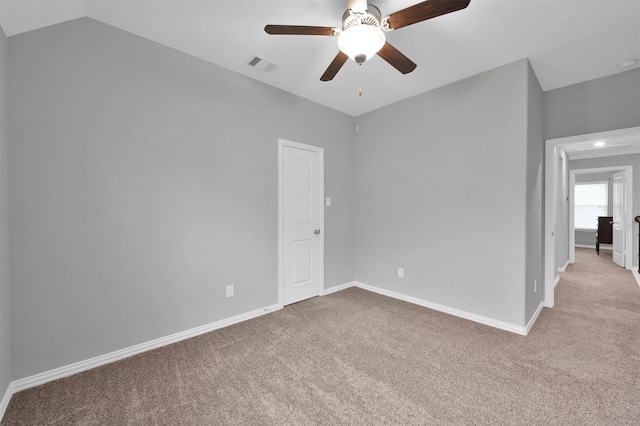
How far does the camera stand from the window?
7.99 meters

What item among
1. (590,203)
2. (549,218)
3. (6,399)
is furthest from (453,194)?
(590,203)

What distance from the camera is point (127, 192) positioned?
A: 7.35 ft

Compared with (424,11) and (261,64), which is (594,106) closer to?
(424,11)

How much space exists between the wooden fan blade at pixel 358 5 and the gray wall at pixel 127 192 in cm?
165

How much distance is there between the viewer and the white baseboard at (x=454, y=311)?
2.68m

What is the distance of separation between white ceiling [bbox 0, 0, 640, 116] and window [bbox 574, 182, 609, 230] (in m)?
7.49

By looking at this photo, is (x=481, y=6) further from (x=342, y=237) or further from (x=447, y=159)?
(x=342, y=237)

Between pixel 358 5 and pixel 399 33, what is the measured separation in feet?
2.44

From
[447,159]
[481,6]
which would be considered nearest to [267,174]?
[447,159]

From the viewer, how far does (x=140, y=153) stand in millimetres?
2303

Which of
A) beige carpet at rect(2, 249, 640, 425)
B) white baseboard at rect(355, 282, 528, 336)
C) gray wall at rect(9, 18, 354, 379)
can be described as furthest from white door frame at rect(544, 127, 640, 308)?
gray wall at rect(9, 18, 354, 379)

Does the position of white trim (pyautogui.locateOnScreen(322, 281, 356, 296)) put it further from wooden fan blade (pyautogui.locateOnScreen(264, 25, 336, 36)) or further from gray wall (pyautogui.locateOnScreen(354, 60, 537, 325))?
wooden fan blade (pyautogui.locateOnScreen(264, 25, 336, 36))

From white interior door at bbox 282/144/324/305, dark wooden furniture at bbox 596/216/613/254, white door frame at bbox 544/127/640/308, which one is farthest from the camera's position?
dark wooden furniture at bbox 596/216/613/254

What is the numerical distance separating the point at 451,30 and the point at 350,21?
1.03 metres
